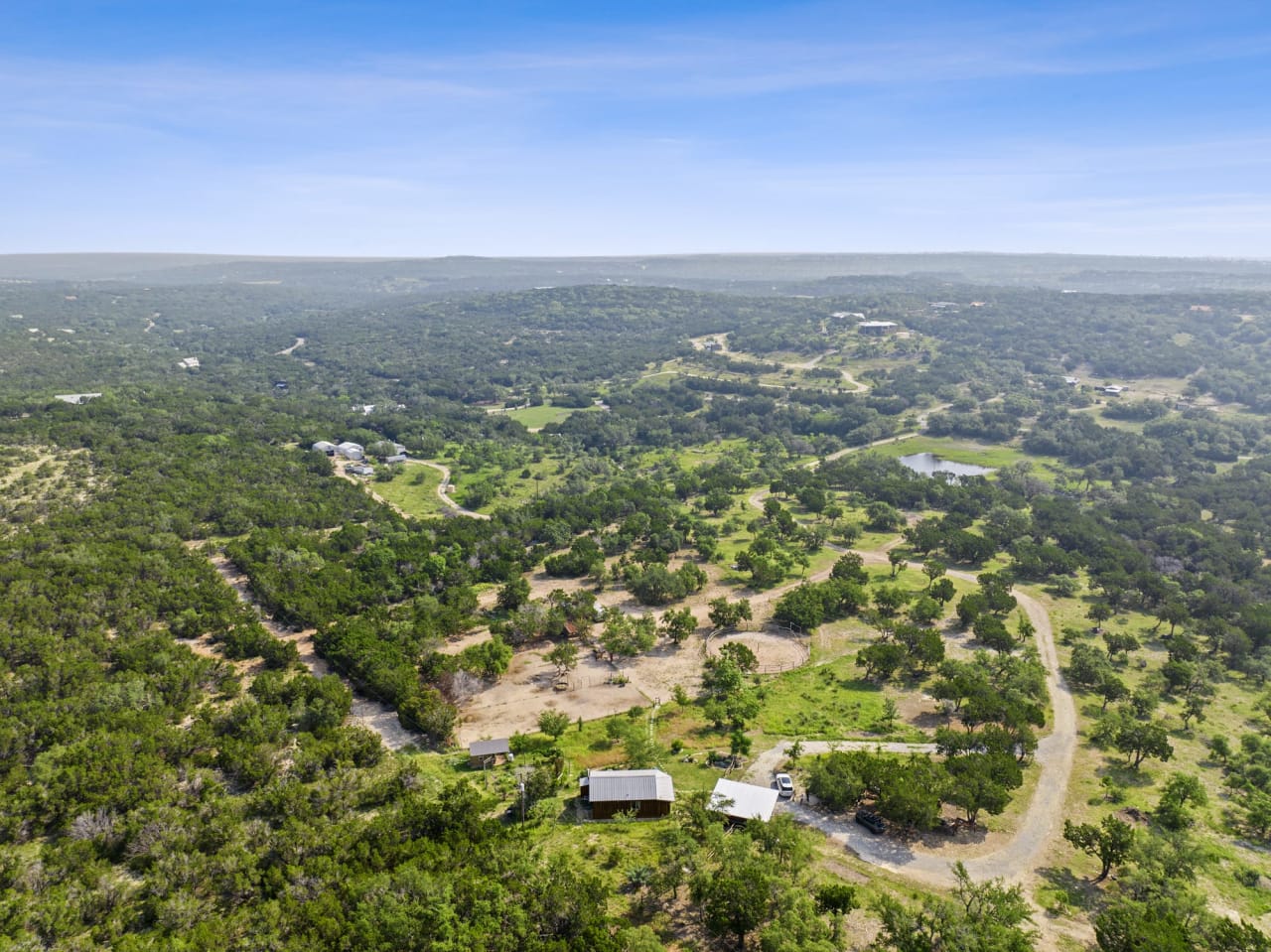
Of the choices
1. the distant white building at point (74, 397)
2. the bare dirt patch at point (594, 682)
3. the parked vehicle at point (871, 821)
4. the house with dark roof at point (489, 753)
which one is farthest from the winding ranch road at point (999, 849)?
the distant white building at point (74, 397)

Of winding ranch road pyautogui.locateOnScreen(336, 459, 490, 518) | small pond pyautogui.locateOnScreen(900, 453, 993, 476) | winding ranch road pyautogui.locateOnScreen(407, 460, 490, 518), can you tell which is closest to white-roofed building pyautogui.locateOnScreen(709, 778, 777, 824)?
winding ranch road pyautogui.locateOnScreen(336, 459, 490, 518)

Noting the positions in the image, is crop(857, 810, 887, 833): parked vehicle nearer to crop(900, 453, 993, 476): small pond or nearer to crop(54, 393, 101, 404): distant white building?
crop(900, 453, 993, 476): small pond

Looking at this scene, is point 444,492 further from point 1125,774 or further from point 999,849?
point 1125,774

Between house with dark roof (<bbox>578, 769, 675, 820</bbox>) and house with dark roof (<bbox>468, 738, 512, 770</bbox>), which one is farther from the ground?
house with dark roof (<bbox>578, 769, 675, 820</bbox>)

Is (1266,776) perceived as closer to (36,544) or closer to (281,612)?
(281,612)

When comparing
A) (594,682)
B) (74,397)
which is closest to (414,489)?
(594,682)

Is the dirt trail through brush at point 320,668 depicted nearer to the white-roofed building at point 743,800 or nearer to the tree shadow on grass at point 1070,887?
the white-roofed building at point 743,800
